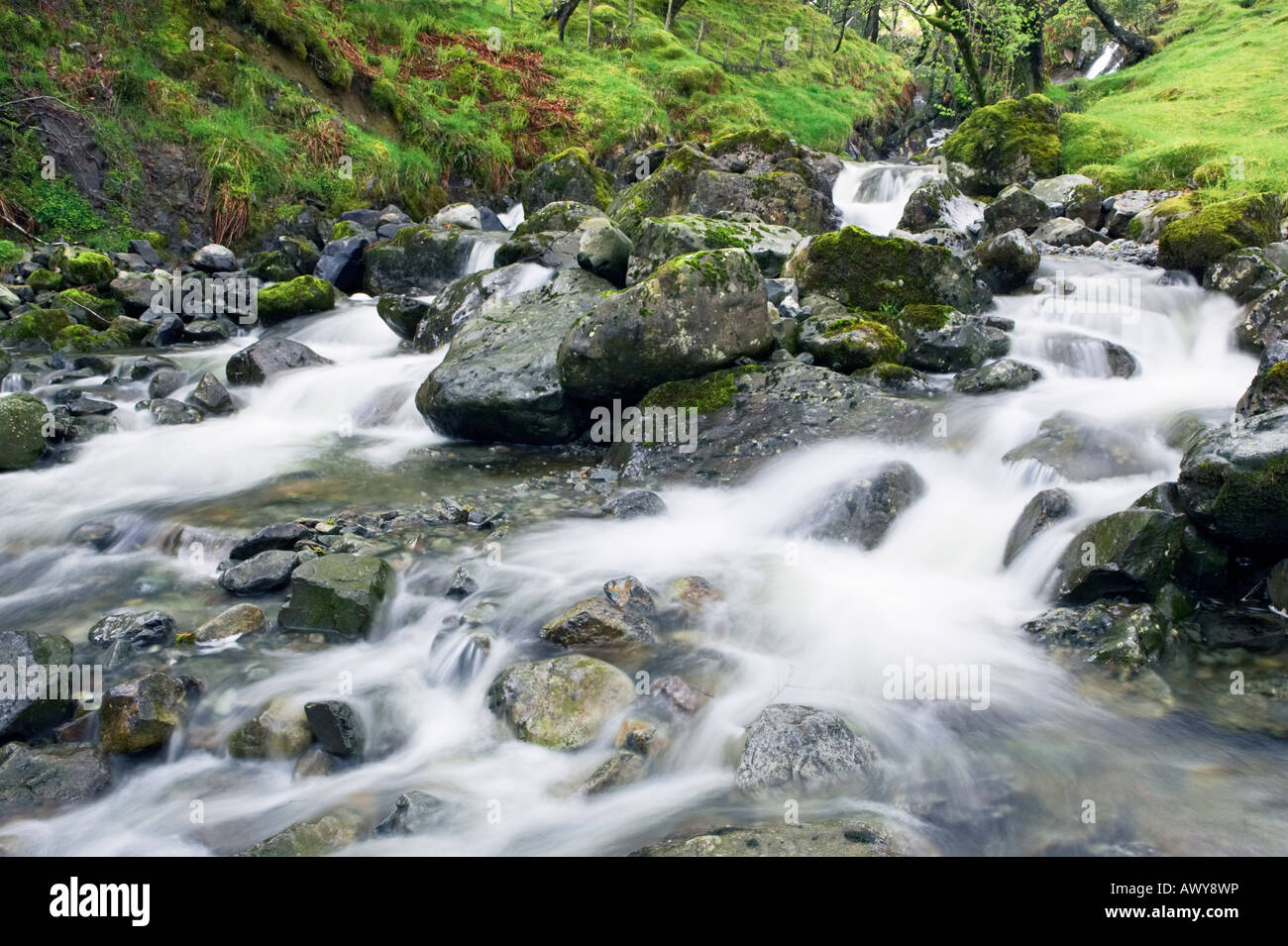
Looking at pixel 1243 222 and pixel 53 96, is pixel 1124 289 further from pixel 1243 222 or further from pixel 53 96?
pixel 53 96

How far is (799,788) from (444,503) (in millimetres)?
A: 4633

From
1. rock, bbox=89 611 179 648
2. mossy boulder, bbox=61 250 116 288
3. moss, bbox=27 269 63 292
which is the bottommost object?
rock, bbox=89 611 179 648

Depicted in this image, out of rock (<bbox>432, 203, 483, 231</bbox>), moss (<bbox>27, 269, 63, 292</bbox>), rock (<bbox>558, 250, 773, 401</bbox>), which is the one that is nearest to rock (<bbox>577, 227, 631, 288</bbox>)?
rock (<bbox>558, 250, 773, 401</bbox>)

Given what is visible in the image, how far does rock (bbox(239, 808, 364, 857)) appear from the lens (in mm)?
3797

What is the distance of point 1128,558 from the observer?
5.56 metres

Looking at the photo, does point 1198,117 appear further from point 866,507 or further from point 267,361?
point 267,361

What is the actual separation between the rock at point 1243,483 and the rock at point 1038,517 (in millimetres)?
881

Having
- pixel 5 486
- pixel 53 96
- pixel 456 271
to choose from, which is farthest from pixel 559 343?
pixel 53 96

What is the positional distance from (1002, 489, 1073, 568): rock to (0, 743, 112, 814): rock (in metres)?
6.11

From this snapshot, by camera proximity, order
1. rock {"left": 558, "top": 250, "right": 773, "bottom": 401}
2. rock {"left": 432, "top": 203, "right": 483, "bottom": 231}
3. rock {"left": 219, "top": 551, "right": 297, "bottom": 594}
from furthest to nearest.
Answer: rock {"left": 432, "top": 203, "right": 483, "bottom": 231}
rock {"left": 558, "top": 250, "right": 773, "bottom": 401}
rock {"left": 219, "top": 551, "right": 297, "bottom": 594}

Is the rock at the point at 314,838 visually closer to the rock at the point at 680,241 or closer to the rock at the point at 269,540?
the rock at the point at 269,540

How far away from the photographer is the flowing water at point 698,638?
13.7ft

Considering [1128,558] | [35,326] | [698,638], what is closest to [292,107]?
[35,326]

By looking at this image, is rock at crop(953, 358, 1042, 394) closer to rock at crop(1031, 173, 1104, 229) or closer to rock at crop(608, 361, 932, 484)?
rock at crop(608, 361, 932, 484)
